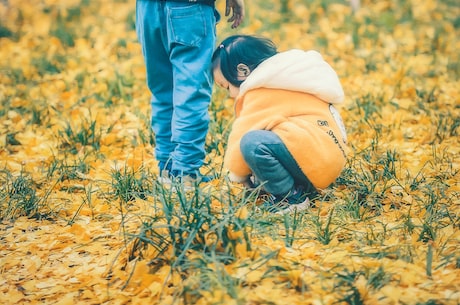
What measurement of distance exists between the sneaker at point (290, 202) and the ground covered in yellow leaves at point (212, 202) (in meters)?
0.07

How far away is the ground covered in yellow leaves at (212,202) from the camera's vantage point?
6.05 ft

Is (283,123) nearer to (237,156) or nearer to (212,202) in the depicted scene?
(237,156)

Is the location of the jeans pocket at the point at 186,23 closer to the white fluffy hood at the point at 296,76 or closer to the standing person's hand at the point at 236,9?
the standing person's hand at the point at 236,9

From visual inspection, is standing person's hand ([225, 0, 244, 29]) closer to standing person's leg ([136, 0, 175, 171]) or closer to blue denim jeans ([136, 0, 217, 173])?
blue denim jeans ([136, 0, 217, 173])

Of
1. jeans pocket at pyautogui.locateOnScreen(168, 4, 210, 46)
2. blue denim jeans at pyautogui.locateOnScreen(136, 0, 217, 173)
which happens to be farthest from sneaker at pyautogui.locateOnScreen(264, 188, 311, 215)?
jeans pocket at pyautogui.locateOnScreen(168, 4, 210, 46)

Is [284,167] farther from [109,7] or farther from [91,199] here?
[109,7]

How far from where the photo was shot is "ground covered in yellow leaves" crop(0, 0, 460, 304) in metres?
1.84

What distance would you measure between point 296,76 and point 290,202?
56 centimetres

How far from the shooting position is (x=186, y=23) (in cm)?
252

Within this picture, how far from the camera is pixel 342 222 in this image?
2273 mm

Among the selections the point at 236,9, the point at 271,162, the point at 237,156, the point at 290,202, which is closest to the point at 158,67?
the point at 236,9

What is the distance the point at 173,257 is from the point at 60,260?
533 millimetres

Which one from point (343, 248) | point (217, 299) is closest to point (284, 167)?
point (343, 248)

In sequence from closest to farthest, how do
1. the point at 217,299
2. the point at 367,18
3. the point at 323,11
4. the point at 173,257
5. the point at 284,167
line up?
the point at 217,299, the point at 173,257, the point at 284,167, the point at 367,18, the point at 323,11
